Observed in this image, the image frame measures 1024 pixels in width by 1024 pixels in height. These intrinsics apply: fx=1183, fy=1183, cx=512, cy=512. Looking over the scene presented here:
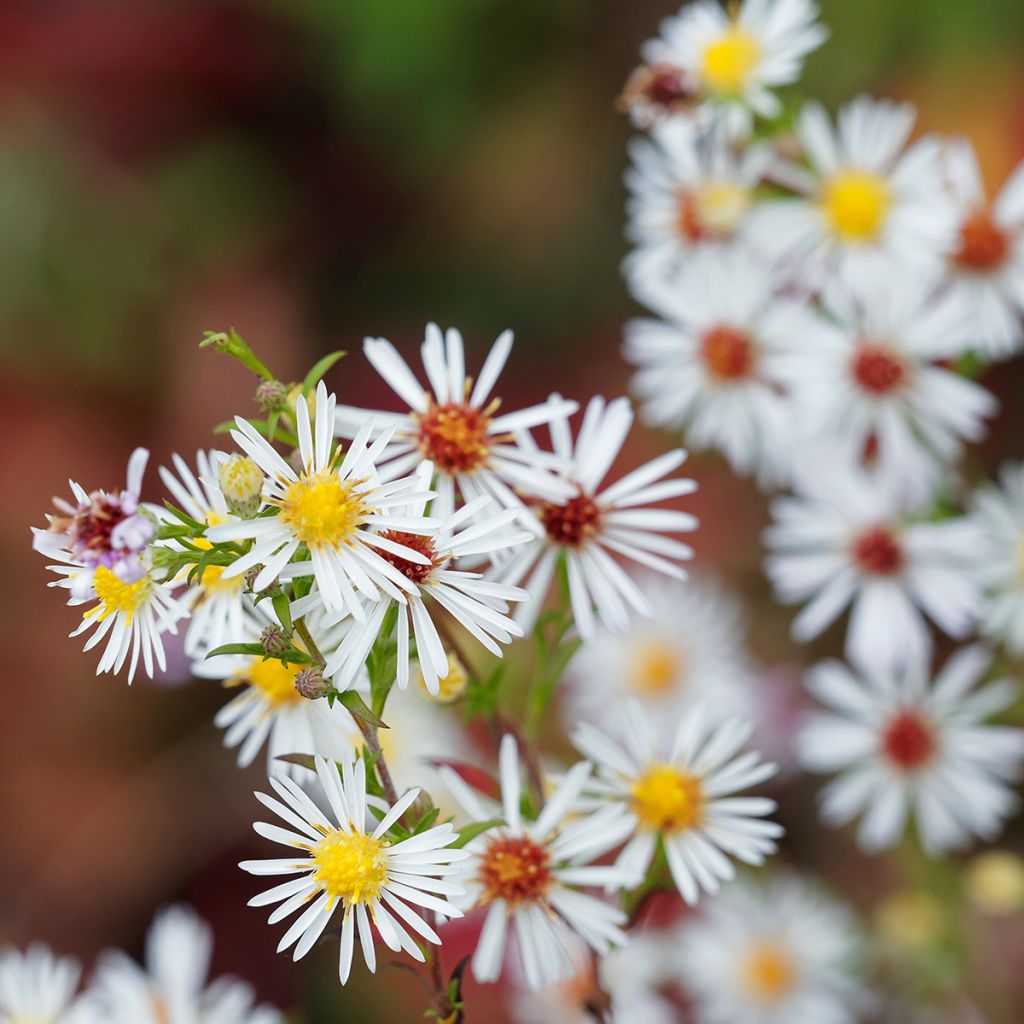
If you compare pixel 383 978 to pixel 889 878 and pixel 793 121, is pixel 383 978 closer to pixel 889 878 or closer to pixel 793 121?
pixel 889 878

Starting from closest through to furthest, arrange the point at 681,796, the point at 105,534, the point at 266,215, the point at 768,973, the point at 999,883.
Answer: the point at 105,534 < the point at 681,796 < the point at 999,883 < the point at 768,973 < the point at 266,215

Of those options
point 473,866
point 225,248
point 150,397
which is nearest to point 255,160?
point 225,248

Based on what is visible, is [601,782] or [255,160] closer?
[601,782]

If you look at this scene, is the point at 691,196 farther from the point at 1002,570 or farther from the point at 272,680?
the point at 272,680

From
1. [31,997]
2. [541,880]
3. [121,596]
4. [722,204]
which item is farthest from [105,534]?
[722,204]

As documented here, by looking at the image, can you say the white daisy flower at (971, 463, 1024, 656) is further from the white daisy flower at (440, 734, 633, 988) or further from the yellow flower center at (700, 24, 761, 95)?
the white daisy flower at (440, 734, 633, 988)

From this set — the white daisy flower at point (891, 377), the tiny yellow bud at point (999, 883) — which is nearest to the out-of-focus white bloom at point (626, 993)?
the tiny yellow bud at point (999, 883)
